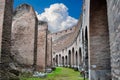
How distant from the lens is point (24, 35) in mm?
13109

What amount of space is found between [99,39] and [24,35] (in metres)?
6.33

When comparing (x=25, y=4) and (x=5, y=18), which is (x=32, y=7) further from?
(x=5, y=18)

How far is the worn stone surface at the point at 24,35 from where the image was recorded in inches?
501

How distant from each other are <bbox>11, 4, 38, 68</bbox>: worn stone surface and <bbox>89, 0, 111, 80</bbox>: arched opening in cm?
547

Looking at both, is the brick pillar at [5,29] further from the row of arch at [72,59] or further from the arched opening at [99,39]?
the row of arch at [72,59]

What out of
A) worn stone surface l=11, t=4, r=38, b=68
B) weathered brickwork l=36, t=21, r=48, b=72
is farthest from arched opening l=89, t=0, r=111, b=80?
weathered brickwork l=36, t=21, r=48, b=72

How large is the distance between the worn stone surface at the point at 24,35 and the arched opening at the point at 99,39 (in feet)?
17.9

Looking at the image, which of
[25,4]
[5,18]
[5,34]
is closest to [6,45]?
[5,34]

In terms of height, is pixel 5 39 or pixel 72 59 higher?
pixel 5 39

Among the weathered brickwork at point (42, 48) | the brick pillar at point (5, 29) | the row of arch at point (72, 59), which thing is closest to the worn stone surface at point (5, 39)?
the brick pillar at point (5, 29)

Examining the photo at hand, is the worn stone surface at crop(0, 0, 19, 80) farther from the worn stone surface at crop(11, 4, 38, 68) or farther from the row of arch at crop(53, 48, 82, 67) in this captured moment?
the row of arch at crop(53, 48, 82, 67)

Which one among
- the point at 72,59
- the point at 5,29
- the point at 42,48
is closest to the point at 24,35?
the point at 42,48

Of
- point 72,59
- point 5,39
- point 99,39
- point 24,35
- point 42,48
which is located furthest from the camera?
point 72,59

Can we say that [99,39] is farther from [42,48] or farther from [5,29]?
[42,48]
